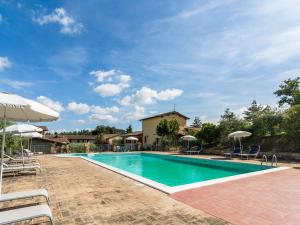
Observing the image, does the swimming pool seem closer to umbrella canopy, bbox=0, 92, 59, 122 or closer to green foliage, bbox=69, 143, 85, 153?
umbrella canopy, bbox=0, 92, 59, 122

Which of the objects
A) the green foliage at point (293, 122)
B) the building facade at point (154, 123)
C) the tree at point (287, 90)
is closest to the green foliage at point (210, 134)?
the green foliage at point (293, 122)

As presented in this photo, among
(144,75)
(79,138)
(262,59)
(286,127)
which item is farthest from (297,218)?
(79,138)

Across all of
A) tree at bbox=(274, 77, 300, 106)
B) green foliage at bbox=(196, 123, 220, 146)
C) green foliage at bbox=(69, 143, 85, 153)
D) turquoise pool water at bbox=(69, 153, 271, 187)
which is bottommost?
turquoise pool water at bbox=(69, 153, 271, 187)

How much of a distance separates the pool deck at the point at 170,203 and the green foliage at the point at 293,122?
1025 centimetres

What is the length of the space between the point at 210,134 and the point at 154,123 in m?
13.0

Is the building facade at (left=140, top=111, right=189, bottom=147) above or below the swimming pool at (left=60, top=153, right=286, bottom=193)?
above

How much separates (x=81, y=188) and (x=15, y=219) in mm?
3542

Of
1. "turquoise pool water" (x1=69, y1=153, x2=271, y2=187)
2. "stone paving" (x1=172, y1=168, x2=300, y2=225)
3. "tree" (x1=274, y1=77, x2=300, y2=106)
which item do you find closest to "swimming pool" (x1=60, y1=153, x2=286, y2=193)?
"turquoise pool water" (x1=69, y1=153, x2=271, y2=187)

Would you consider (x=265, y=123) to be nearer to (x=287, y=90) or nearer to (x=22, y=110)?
(x=287, y=90)

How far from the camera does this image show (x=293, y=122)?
15.7m

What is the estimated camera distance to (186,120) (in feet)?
122

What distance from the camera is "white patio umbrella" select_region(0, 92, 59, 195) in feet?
10.8

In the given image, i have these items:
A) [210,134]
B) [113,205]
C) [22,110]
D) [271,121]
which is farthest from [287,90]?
[22,110]

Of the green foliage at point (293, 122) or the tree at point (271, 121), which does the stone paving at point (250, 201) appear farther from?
the tree at point (271, 121)
